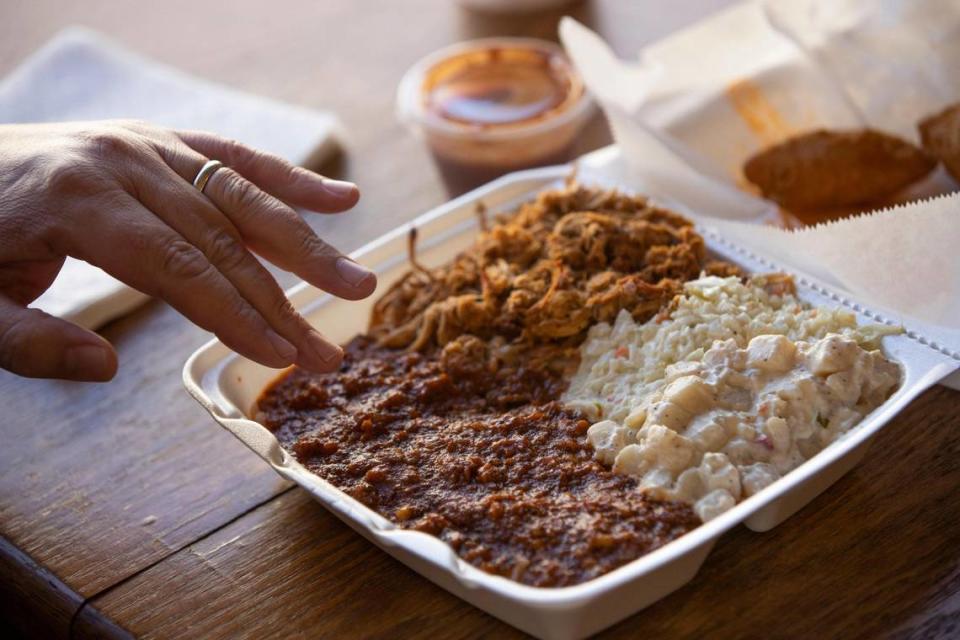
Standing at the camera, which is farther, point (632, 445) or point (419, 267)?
point (419, 267)

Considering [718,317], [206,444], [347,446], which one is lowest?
[206,444]

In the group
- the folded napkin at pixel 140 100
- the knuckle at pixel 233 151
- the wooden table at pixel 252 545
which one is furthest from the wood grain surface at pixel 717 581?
the folded napkin at pixel 140 100

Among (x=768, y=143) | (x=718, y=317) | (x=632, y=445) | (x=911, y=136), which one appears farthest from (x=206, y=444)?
(x=911, y=136)

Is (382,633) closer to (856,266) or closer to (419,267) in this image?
(419,267)

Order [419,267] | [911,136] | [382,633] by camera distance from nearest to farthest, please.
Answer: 1. [382,633]
2. [419,267]
3. [911,136]

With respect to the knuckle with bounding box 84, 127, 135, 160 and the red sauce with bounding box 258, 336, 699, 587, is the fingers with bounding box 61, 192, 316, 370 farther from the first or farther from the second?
the red sauce with bounding box 258, 336, 699, 587

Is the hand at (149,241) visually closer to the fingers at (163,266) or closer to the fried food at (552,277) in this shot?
the fingers at (163,266)
